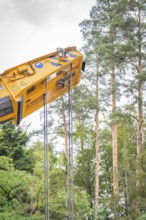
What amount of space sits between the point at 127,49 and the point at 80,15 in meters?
14.2

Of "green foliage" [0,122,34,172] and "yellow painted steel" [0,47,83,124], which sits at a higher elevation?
"green foliage" [0,122,34,172]

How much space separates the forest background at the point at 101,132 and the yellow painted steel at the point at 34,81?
6864 millimetres

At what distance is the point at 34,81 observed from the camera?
6297 millimetres

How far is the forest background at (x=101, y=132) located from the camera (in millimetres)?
14448

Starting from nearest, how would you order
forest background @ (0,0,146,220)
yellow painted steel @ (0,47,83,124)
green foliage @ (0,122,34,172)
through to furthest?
1. yellow painted steel @ (0,47,83,124)
2. forest background @ (0,0,146,220)
3. green foliage @ (0,122,34,172)

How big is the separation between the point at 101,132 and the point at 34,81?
17116mm

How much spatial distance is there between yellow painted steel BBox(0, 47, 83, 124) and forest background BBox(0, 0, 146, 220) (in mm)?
6864

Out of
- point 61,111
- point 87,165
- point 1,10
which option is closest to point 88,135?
point 87,165

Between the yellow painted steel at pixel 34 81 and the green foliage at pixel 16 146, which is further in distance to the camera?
the green foliage at pixel 16 146

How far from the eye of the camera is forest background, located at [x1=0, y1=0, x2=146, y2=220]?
14.4m

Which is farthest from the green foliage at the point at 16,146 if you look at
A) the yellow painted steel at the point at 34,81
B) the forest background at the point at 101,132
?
the yellow painted steel at the point at 34,81

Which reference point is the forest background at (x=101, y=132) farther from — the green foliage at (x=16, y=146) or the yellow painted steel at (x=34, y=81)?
the yellow painted steel at (x=34, y=81)

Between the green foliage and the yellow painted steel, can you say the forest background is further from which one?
the yellow painted steel

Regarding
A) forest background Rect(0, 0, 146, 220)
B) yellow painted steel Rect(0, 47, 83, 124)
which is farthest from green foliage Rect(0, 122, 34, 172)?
yellow painted steel Rect(0, 47, 83, 124)
